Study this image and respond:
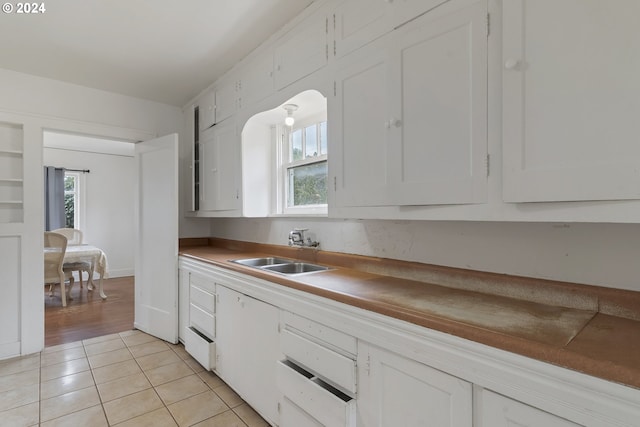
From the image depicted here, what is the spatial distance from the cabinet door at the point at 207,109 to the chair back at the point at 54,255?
A: 2.60m

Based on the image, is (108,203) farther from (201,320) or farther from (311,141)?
(311,141)

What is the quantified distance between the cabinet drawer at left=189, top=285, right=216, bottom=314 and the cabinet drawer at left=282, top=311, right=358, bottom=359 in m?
0.91

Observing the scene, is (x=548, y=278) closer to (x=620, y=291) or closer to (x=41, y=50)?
(x=620, y=291)

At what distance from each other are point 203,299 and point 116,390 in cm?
79

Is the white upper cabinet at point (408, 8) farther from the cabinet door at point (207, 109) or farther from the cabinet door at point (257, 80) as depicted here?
the cabinet door at point (207, 109)

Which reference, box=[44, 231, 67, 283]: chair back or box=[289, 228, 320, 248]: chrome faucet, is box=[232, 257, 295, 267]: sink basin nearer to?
box=[289, 228, 320, 248]: chrome faucet

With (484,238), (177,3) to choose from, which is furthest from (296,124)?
(484,238)

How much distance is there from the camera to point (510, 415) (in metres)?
0.85

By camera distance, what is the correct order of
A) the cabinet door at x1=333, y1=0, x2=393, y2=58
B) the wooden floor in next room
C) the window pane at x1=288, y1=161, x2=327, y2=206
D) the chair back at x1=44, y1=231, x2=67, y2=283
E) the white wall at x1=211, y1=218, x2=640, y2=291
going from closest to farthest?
1. the white wall at x1=211, y1=218, x2=640, y2=291
2. the cabinet door at x1=333, y1=0, x2=393, y2=58
3. the window pane at x1=288, y1=161, x2=327, y2=206
4. the wooden floor in next room
5. the chair back at x1=44, y1=231, x2=67, y2=283

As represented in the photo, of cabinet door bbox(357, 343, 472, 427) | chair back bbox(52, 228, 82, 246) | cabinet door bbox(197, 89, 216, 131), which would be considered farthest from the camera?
chair back bbox(52, 228, 82, 246)

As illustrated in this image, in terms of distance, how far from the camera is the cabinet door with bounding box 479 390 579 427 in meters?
0.79

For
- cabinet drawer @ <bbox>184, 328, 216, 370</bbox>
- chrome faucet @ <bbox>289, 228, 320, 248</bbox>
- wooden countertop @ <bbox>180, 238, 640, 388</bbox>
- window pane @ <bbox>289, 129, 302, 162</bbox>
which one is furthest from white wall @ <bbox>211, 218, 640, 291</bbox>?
cabinet drawer @ <bbox>184, 328, 216, 370</bbox>

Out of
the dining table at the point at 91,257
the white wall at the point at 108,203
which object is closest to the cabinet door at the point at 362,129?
the dining table at the point at 91,257

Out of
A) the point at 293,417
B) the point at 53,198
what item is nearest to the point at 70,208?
the point at 53,198
